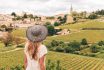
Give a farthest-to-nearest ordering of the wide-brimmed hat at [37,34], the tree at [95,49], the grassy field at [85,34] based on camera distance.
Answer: the grassy field at [85,34] < the tree at [95,49] < the wide-brimmed hat at [37,34]

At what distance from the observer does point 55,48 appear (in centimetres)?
7875

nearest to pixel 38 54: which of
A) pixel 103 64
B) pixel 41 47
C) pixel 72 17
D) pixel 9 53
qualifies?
pixel 41 47

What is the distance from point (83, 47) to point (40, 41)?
75.4m

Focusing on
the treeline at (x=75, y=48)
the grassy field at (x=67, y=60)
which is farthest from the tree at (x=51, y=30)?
the grassy field at (x=67, y=60)

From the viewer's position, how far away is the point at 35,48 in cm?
575

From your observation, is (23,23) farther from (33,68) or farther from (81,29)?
(33,68)

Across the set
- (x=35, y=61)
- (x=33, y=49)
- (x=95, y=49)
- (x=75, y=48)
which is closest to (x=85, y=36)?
(x=75, y=48)

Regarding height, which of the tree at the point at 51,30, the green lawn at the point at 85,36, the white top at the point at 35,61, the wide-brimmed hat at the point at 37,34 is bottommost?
the green lawn at the point at 85,36

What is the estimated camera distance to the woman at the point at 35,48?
5.75 metres

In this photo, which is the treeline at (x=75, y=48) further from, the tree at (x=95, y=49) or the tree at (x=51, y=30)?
the tree at (x=51, y=30)

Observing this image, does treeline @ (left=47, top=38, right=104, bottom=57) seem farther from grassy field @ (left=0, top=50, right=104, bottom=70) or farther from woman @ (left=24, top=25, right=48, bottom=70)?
woman @ (left=24, top=25, right=48, bottom=70)

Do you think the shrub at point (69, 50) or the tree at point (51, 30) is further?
the tree at point (51, 30)

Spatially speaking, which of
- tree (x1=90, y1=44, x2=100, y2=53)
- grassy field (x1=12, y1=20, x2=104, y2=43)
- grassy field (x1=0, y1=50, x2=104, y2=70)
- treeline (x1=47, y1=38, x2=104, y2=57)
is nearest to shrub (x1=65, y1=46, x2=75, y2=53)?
treeline (x1=47, y1=38, x2=104, y2=57)

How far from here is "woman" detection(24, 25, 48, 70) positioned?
18.9 ft
